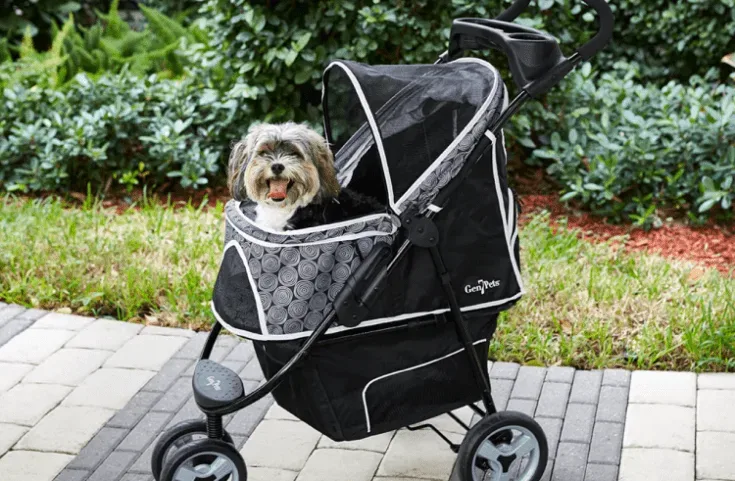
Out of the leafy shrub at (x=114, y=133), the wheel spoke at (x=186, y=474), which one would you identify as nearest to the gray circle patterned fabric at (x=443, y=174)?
the wheel spoke at (x=186, y=474)

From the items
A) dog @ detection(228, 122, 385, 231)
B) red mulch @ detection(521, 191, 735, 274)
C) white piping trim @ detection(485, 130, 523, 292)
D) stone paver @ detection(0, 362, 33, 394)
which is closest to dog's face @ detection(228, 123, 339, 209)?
dog @ detection(228, 122, 385, 231)

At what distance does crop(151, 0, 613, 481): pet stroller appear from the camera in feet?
9.45

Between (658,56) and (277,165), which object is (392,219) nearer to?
(277,165)

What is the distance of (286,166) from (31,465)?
1.47 m

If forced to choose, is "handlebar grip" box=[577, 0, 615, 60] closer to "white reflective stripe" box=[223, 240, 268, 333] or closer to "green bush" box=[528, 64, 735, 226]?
"white reflective stripe" box=[223, 240, 268, 333]

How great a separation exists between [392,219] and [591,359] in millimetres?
1524

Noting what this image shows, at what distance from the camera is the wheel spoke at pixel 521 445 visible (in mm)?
3196

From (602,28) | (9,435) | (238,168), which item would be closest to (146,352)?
(9,435)

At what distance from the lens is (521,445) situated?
3.20 meters

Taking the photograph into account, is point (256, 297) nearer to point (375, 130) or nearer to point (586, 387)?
point (375, 130)

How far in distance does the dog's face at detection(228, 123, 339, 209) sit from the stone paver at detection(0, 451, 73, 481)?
48.9 inches

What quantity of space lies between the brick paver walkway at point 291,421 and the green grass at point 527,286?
141 mm

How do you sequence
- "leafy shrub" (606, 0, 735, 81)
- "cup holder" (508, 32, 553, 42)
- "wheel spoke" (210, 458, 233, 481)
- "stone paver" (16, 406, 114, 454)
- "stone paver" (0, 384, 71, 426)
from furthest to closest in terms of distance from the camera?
"leafy shrub" (606, 0, 735, 81), "stone paver" (0, 384, 71, 426), "stone paver" (16, 406, 114, 454), "wheel spoke" (210, 458, 233, 481), "cup holder" (508, 32, 553, 42)

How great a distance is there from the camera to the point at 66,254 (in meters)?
4.92
